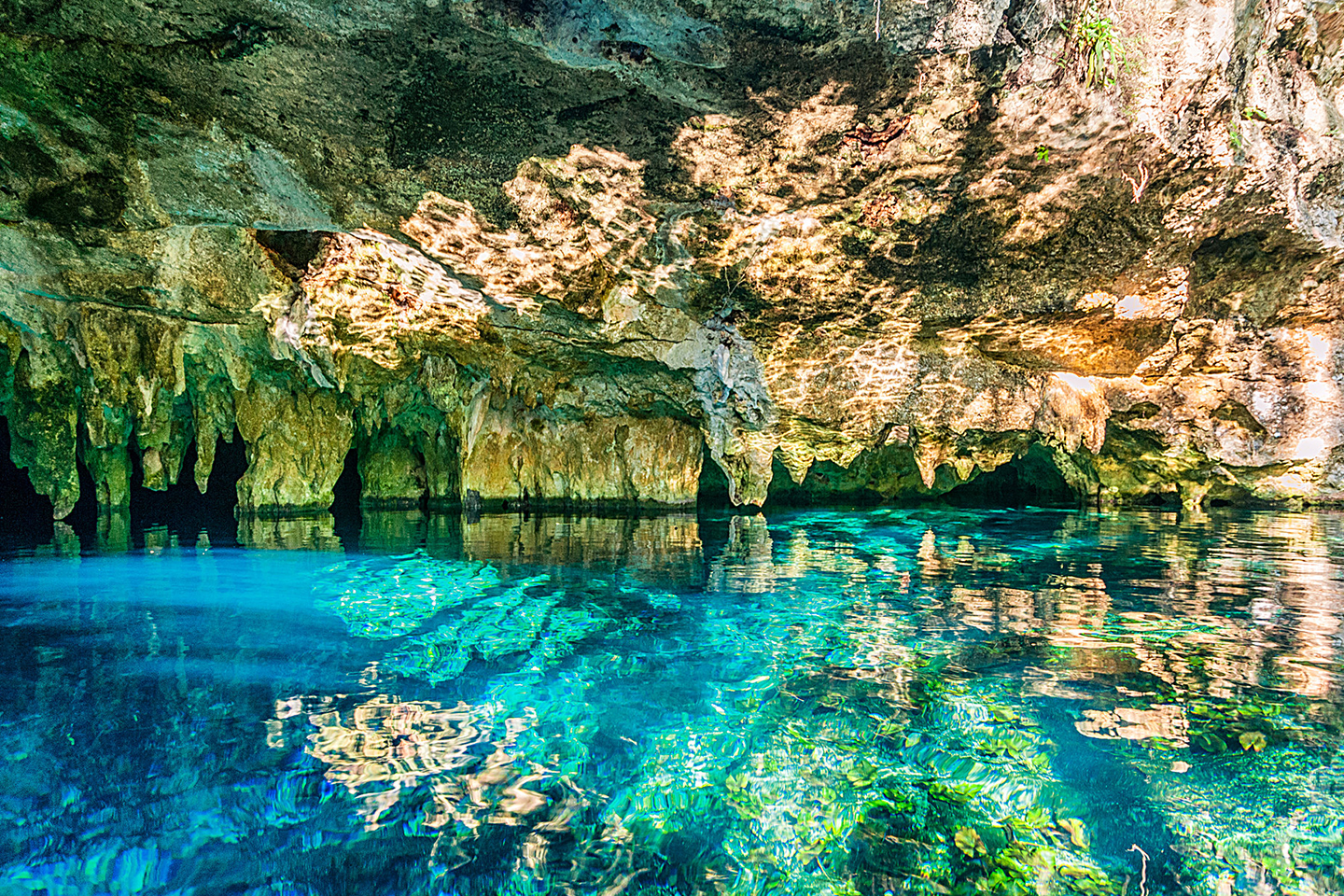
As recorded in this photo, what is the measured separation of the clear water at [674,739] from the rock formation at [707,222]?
401cm

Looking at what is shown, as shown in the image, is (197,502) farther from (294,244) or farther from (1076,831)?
(1076,831)

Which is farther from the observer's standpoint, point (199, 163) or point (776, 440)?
point (776, 440)

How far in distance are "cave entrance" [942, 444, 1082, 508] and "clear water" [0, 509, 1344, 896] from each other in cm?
1308

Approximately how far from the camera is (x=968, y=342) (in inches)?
411

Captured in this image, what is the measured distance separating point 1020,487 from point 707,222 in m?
17.5

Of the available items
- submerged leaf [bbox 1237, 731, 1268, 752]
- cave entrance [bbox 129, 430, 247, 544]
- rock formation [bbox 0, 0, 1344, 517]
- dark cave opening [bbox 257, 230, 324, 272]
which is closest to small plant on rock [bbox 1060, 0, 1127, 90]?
rock formation [bbox 0, 0, 1344, 517]

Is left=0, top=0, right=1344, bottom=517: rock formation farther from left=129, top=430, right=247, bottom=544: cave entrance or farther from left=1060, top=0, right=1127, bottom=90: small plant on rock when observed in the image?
left=129, top=430, right=247, bottom=544: cave entrance

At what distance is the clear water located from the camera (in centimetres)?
241

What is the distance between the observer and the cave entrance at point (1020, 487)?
19500 millimetres

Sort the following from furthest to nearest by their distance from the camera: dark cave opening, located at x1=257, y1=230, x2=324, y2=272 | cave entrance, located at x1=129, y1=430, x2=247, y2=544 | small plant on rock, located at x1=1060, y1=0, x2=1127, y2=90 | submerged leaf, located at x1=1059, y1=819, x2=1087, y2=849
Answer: cave entrance, located at x1=129, y1=430, x2=247, y2=544
dark cave opening, located at x1=257, y1=230, x2=324, y2=272
small plant on rock, located at x1=1060, y1=0, x2=1127, y2=90
submerged leaf, located at x1=1059, y1=819, x2=1087, y2=849

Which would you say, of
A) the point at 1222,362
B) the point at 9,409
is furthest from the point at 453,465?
the point at 1222,362

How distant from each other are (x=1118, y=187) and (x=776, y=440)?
19.9 ft

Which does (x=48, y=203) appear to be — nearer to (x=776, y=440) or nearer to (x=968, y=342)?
(x=776, y=440)

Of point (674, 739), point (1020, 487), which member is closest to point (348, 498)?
point (1020, 487)
